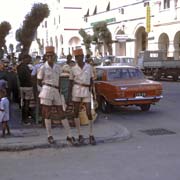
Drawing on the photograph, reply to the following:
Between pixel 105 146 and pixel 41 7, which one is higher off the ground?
pixel 41 7

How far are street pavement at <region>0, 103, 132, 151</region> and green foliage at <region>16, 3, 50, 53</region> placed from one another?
398 centimetres

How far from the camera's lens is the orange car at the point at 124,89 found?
13.7m

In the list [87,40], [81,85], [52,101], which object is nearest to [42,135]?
[52,101]

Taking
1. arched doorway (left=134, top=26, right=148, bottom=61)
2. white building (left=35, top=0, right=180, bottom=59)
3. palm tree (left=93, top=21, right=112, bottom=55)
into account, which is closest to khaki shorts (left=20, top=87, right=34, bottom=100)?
white building (left=35, top=0, right=180, bottom=59)

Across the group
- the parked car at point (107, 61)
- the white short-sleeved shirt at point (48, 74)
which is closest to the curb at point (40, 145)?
the white short-sleeved shirt at point (48, 74)

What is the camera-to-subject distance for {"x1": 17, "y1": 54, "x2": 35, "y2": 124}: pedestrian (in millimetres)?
11492

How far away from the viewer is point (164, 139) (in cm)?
975

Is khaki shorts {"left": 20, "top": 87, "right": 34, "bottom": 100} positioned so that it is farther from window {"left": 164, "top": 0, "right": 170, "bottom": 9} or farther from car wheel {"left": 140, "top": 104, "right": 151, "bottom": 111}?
window {"left": 164, "top": 0, "right": 170, "bottom": 9}

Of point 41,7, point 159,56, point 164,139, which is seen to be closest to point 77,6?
point 159,56

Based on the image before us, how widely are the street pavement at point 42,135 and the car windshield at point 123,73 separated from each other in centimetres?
327

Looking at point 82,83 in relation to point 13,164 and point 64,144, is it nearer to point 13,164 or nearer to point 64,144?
point 64,144

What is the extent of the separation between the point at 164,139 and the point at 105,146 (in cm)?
149

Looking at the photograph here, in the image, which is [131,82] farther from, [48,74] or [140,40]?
[140,40]

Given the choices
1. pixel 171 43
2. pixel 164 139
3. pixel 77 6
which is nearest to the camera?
pixel 164 139
